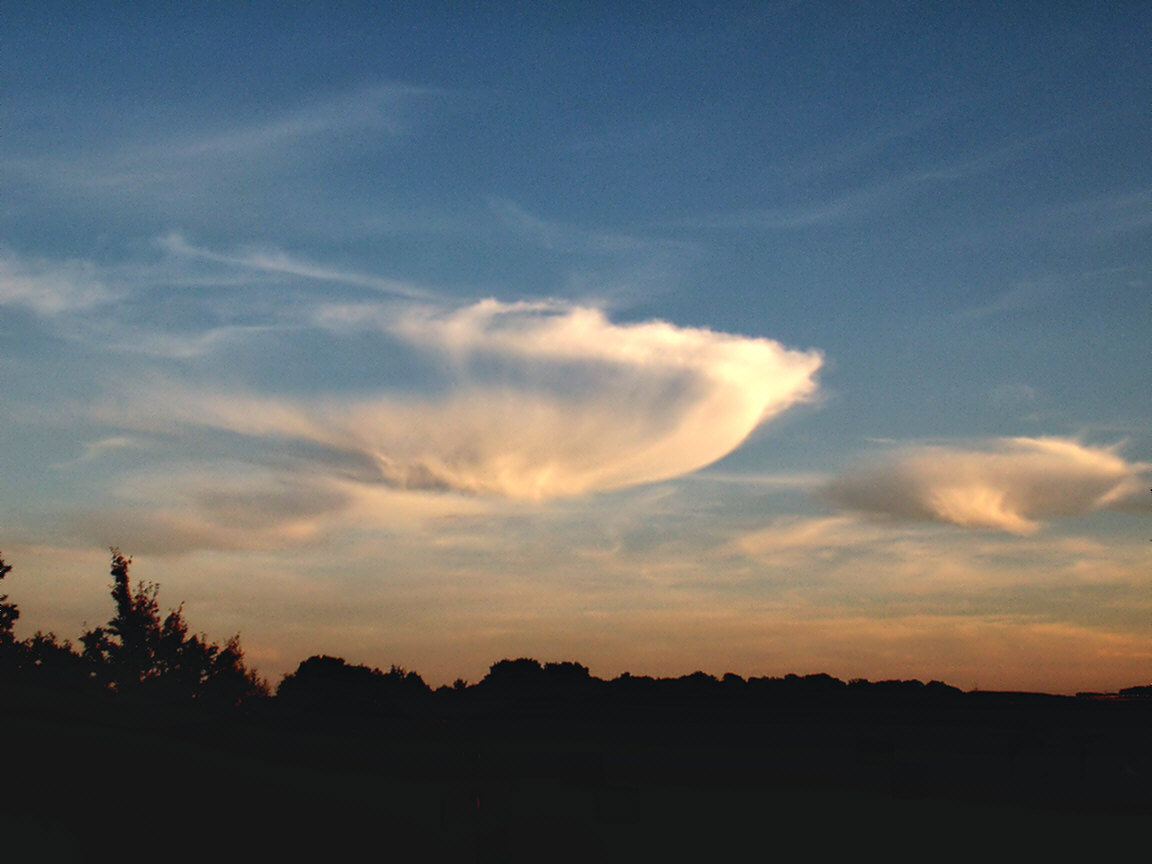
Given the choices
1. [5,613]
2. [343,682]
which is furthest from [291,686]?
[5,613]

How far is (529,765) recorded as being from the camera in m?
66.6

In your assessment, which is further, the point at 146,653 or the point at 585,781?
the point at 146,653

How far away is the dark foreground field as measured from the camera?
34.9 meters

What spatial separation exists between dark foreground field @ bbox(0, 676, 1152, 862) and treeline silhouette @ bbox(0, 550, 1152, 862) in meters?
0.16

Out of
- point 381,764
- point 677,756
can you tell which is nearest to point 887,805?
point 677,756

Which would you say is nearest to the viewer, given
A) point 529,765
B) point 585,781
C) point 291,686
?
point 585,781

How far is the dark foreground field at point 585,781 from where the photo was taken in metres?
34.9

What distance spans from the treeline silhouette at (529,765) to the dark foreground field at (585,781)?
0.16 meters

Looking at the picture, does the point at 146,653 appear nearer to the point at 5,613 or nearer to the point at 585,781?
the point at 5,613

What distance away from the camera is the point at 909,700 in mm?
80250

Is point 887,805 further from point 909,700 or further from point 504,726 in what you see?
point 504,726

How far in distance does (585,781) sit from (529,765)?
10.3 metres

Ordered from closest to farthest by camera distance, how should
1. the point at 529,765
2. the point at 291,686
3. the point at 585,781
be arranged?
the point at 585,781 → the point at 529,765 → the point at 291,686

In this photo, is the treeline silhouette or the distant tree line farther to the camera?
the distant tree line
